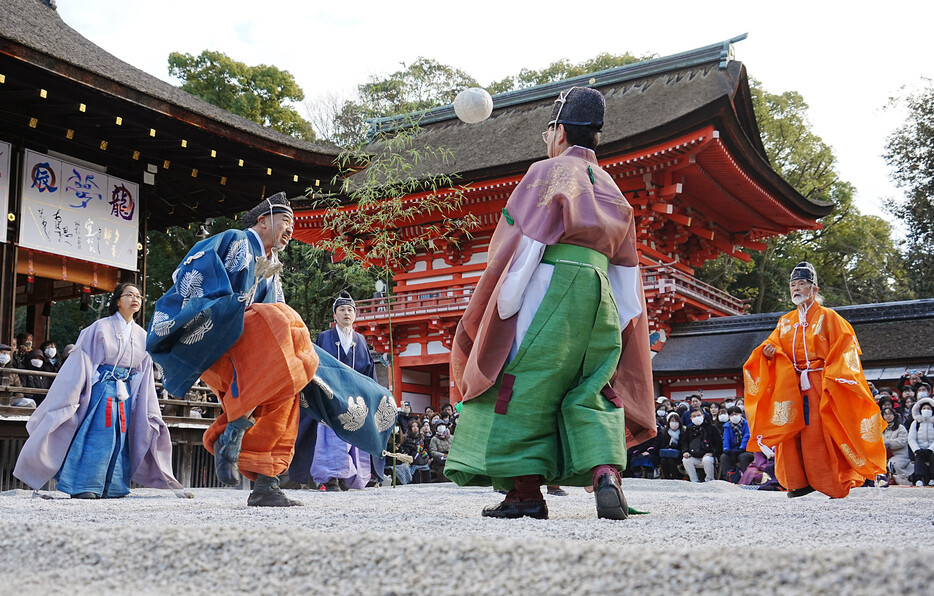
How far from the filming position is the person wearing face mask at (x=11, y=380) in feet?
24.6

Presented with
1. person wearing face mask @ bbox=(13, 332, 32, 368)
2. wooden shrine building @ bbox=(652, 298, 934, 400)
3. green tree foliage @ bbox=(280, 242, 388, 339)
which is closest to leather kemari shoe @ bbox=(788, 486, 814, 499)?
person wearing face mask @ bbox=(13, 332, 32, 368)

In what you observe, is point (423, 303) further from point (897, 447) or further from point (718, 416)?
point (897, 447)

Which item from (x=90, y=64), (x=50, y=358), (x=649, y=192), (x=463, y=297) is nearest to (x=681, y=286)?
(x=649, y=192)

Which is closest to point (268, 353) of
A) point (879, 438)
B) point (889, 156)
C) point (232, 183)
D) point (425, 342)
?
point (879, 438)

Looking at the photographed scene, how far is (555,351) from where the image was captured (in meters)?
3.17

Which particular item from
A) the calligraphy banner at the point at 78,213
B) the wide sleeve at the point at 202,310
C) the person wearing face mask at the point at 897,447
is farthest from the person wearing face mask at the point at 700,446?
the wide sleeve at the point at 202,310

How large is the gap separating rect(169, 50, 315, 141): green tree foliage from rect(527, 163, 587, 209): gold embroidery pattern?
19942 millimetres

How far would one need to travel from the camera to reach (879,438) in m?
5.45

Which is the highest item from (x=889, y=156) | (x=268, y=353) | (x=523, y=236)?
(x=889, y=156)

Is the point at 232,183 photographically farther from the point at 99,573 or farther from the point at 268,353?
the point at 99,573

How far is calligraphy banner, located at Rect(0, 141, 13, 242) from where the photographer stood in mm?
8658

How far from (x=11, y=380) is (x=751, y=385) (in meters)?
6.29

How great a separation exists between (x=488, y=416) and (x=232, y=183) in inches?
336

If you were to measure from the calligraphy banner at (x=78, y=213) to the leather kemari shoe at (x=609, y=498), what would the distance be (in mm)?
7852
